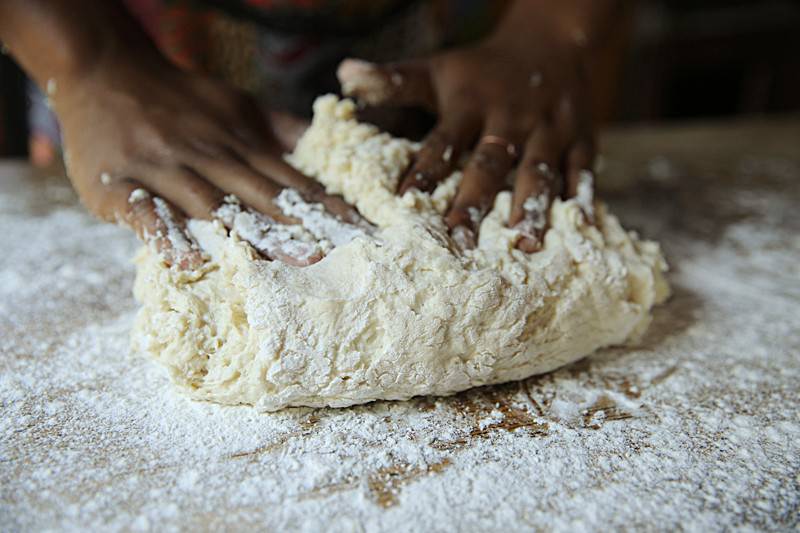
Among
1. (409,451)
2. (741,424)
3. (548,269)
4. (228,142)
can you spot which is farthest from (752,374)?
(228,142)

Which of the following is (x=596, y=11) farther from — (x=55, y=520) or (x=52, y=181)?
(x=52, y=181)

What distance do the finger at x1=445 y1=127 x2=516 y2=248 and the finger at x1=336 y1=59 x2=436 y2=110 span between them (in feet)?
0.49

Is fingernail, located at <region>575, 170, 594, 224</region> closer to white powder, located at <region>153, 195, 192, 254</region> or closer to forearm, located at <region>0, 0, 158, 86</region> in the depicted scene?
white powder, located at <region>153, 195, 192, 254</region>

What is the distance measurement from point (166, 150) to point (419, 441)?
0.61 metres

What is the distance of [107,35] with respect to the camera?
1.13m

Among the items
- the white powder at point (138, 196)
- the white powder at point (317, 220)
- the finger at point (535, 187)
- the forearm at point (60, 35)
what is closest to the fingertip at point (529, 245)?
the finger at point (535, 187)

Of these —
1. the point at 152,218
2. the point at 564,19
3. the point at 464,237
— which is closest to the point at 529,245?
the point at 464,237

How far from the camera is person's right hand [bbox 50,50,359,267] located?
94 centimetres

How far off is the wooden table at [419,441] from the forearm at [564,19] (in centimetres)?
65

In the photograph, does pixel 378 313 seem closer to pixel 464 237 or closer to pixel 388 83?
pixel 464 237

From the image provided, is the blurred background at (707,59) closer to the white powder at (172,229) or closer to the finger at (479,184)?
the finger at (479,184)

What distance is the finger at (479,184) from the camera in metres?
0.96

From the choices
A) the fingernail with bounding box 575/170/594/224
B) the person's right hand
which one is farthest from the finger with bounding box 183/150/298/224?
the fingernail with bounding box 575/170/594/224

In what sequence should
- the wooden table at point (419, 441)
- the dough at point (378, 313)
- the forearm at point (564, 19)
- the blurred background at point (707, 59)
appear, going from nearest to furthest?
1. the wooden table at point (419, 441)
2. the dough at point (378, 313)
3. the forearm at point (564, 19)
4. the blurred background at point (707, 59)
